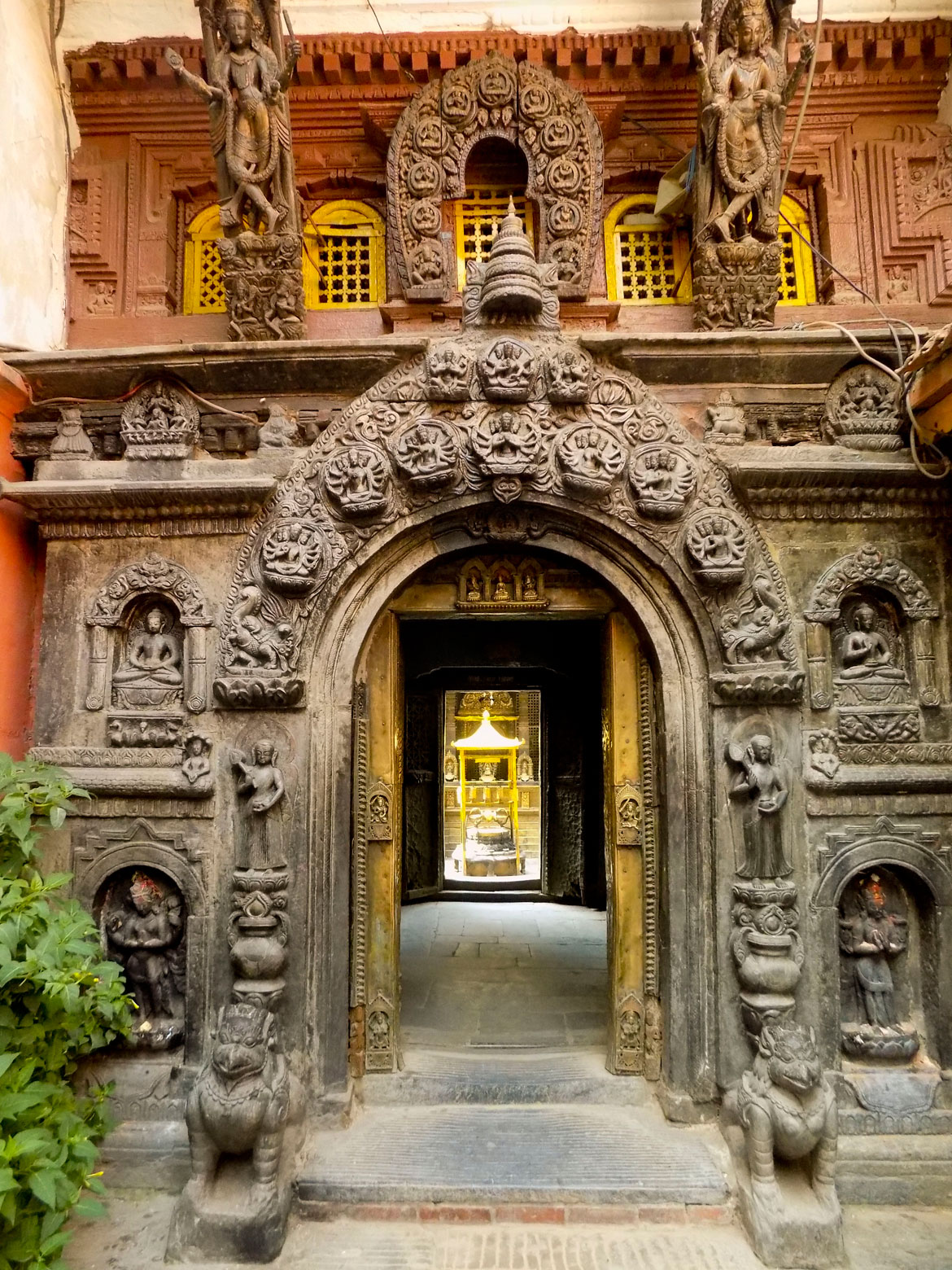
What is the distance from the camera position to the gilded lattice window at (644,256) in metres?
4.86

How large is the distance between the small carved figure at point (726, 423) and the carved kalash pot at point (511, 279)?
118cm

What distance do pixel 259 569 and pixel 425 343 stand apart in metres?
1.60

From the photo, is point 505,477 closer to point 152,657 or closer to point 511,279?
point 511,279

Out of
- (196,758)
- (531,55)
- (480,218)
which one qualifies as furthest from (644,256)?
(196,758)

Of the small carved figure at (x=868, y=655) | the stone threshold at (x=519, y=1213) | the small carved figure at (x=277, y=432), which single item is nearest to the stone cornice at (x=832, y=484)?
the small carved figure at (x=868, y=655)

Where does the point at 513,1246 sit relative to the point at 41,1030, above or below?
below

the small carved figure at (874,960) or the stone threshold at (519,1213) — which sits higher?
the small carved figure at (874,960)

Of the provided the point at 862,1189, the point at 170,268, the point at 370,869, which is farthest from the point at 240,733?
the point at 862,1189

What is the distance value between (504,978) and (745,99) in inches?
245

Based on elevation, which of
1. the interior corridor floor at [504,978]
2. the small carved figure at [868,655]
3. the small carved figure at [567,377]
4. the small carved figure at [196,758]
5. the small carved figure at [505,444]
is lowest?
the interior corridor floor at [504,978]

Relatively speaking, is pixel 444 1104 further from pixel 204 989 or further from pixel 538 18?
pixel 538 18

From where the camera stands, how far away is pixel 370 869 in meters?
4.34

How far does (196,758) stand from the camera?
3945 mm

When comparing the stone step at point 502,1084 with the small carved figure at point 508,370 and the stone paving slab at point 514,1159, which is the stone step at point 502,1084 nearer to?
the stone paving slab at point 514,1159
